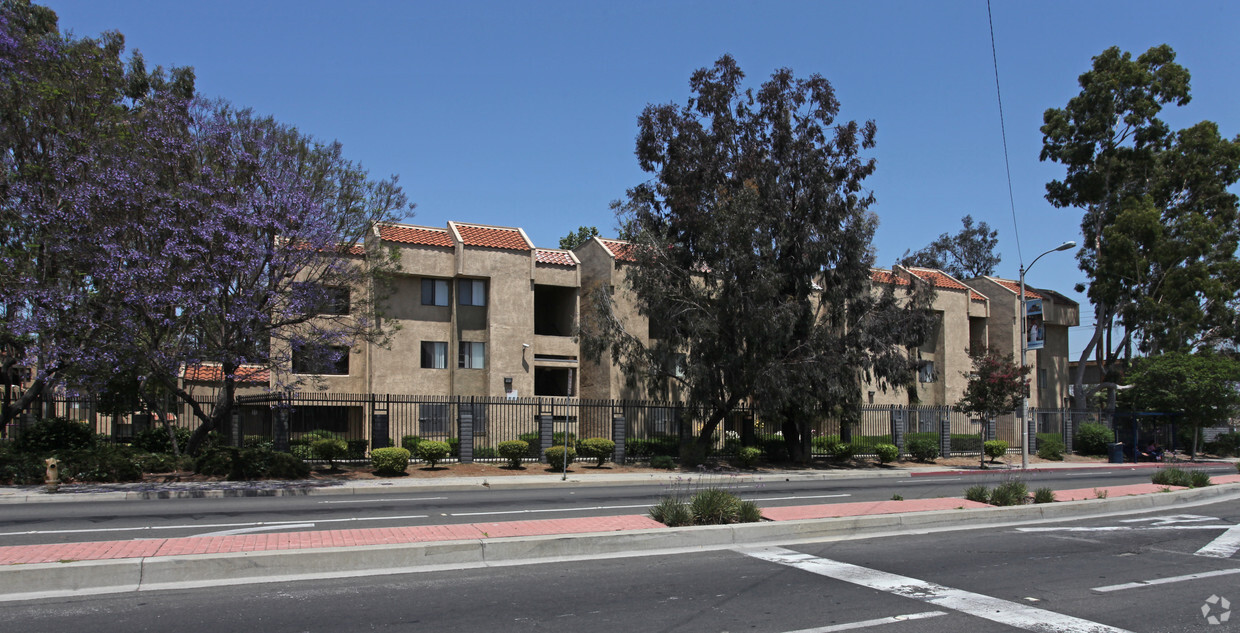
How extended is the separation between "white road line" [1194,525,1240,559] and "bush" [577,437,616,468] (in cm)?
1748

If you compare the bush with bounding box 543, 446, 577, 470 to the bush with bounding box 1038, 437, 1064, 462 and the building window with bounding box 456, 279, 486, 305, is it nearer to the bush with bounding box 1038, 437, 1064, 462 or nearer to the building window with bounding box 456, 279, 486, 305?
the building window with bounding box 456, 279, 486, 305

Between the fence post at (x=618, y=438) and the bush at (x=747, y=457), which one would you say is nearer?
the fence post at (x=618, y=438)

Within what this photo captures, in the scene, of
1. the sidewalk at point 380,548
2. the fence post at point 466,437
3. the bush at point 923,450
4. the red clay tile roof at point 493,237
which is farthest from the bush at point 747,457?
the sidewalk at point 380,548

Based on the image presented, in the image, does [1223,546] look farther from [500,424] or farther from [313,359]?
[500,424]

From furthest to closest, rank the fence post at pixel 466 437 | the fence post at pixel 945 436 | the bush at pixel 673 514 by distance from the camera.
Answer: the fence post at pixel 945 436
the fence post at pixel 466 437
the bush at pixel 673 514

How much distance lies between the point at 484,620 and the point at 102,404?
24.4 m

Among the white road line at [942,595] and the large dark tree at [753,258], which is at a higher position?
the large dark tree at [753,258]

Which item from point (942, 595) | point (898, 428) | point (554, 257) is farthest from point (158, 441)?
point (942, 595)

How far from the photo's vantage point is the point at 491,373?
109 ft

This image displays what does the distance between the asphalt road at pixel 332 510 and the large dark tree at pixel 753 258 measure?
700 centimetres

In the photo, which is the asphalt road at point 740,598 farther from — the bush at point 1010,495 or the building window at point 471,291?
the building window at point 471,291

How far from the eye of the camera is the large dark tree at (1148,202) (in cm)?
4353

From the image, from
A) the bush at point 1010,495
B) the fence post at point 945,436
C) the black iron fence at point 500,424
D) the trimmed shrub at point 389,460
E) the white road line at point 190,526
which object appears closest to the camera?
the white road line at point 190,526

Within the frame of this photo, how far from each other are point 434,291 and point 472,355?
2933 mm
